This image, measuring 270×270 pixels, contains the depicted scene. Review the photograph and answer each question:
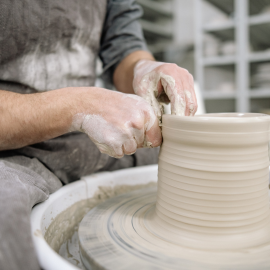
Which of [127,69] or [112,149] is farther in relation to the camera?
[127,69]

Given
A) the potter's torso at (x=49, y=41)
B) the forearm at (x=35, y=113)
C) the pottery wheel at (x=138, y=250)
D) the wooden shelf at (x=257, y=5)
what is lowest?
the pottery wheel at (x=138, y=250)

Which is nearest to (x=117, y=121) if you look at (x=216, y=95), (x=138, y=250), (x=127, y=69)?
(x=138, y=250)

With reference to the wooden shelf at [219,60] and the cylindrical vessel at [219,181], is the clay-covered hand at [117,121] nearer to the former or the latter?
the cylindrical vessel at [219,181]

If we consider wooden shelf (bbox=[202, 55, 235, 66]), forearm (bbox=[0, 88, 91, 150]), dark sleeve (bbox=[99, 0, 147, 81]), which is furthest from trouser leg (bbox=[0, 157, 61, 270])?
wooden shelf (bbox=[202, 55, 235, 66])

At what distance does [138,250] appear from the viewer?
0.54 meters

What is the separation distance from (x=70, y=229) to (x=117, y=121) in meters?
0.39

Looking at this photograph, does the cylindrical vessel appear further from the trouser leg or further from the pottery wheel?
the trouser leg

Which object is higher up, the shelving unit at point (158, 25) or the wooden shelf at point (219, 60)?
the shelving unit at point (158, 25)

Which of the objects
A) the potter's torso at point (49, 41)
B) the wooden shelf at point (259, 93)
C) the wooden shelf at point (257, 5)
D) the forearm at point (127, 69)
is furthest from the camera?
the wooden shelf at point (257, 5)

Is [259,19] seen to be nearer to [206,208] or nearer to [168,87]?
[168,87]

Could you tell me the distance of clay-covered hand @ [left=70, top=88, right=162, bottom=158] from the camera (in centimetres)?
60

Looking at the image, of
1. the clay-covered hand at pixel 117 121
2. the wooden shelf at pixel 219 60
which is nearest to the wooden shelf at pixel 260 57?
the wooden shelf at pixel 219 60

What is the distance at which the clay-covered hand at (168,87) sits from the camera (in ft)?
2.21

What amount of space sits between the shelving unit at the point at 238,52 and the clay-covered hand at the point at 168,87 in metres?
3.00
